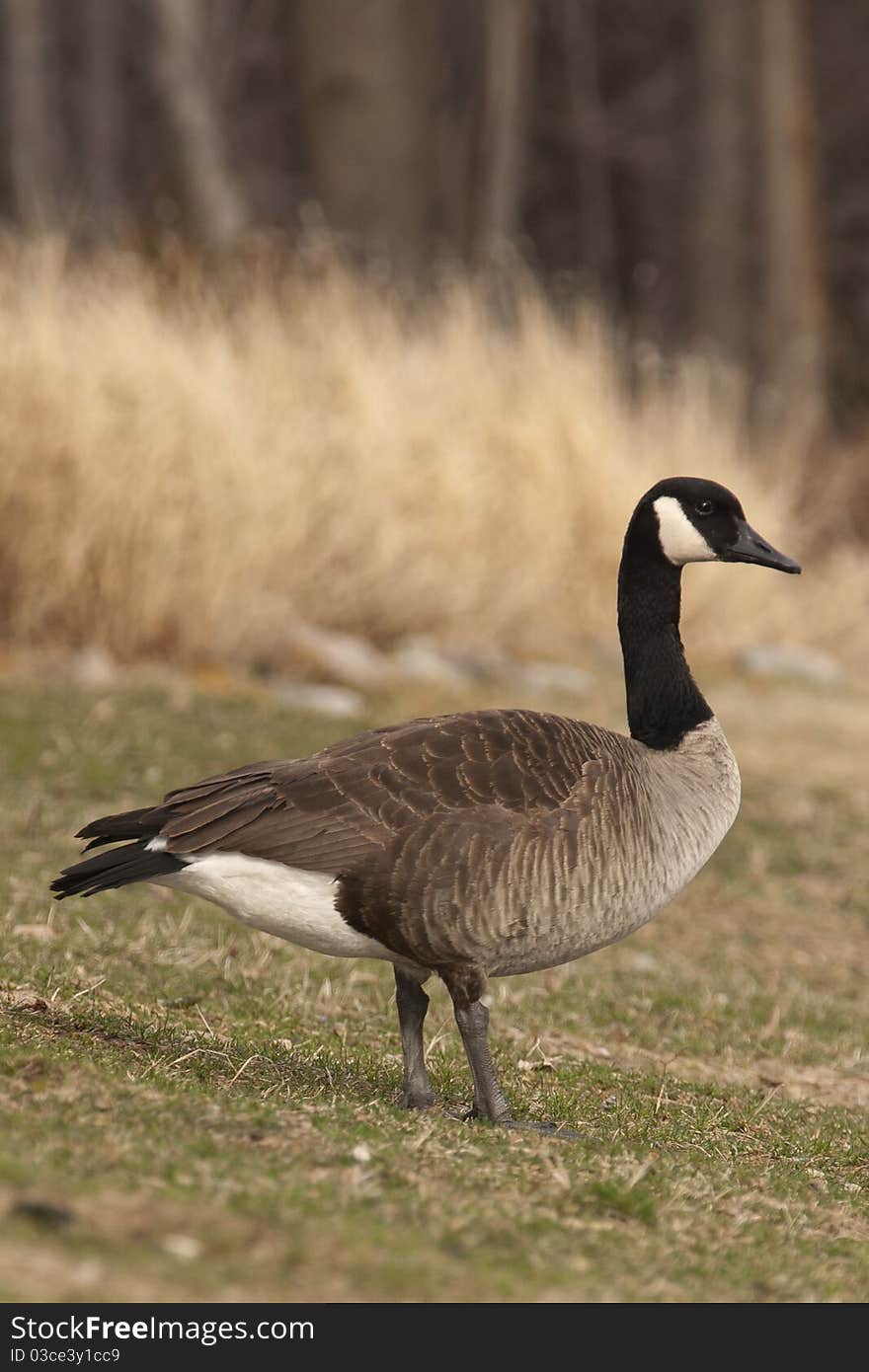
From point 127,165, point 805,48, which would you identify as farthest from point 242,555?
point 127,165

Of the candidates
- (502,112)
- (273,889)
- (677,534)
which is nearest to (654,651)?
(677,534)

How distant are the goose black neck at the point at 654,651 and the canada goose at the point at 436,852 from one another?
63cm

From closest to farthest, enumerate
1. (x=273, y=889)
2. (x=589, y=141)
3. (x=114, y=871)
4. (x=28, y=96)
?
(x=114, y=871) → (x=273, y=889) → (x=28, y=96) → (x=589, y=141)

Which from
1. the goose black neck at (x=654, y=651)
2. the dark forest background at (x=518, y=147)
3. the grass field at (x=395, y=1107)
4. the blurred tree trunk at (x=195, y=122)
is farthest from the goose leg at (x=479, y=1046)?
the blurred tree trunk at (x=195, y=122)

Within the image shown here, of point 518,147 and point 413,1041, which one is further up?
point 518,147

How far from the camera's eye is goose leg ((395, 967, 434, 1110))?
17.2ft

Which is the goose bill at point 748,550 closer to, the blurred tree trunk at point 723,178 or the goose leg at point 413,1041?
the goose leg at point 413,1041

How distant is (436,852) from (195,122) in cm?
1644

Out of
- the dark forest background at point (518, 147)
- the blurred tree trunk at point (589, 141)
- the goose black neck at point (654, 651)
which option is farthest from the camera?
the blurred tree trunk at point (589, 141)

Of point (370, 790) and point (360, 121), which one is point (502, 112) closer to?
point (360, 121)

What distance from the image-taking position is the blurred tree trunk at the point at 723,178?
2305 centimetres

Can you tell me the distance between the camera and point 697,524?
6.34 metres
